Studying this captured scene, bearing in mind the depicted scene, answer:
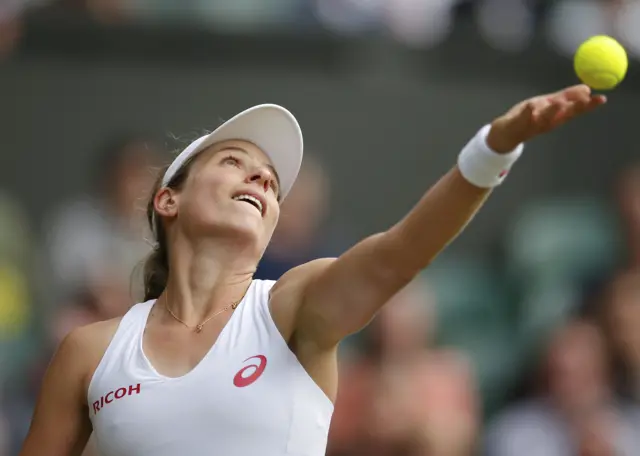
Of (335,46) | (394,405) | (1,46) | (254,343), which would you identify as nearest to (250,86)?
(335,46)

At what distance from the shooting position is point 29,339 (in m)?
6.99

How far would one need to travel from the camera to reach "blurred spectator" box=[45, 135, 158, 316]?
662 centimetres

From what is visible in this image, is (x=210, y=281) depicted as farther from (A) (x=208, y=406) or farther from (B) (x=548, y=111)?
(B) (x=548, y=111)

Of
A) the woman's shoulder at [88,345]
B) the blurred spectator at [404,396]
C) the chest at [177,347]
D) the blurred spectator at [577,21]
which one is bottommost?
the blurred spectator at [404,396]

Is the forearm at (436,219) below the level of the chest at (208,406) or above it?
above

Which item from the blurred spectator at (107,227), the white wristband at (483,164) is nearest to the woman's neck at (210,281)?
the white wristband at (483,164)

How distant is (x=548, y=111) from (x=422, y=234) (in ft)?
1.38

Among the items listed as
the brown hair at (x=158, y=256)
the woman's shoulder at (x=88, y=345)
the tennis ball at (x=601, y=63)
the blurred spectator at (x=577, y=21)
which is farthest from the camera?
the blurred spectator at (x=577, y=21)

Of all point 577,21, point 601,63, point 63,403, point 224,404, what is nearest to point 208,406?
point 224,404

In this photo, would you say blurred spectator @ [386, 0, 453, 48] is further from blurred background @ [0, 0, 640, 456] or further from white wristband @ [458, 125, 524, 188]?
white wristband @ [458, 125, 524, 188]

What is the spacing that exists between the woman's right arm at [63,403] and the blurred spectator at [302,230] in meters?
2.99

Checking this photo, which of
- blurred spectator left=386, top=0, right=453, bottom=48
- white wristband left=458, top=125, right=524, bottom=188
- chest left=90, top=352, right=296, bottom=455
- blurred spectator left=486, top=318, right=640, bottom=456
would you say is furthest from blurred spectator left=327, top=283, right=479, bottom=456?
white wristband left=458, top=125, right=524, bottom=188

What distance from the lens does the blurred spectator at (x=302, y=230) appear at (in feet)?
21.4

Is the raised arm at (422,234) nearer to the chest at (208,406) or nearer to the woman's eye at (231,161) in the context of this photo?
the chest at (208,406)
